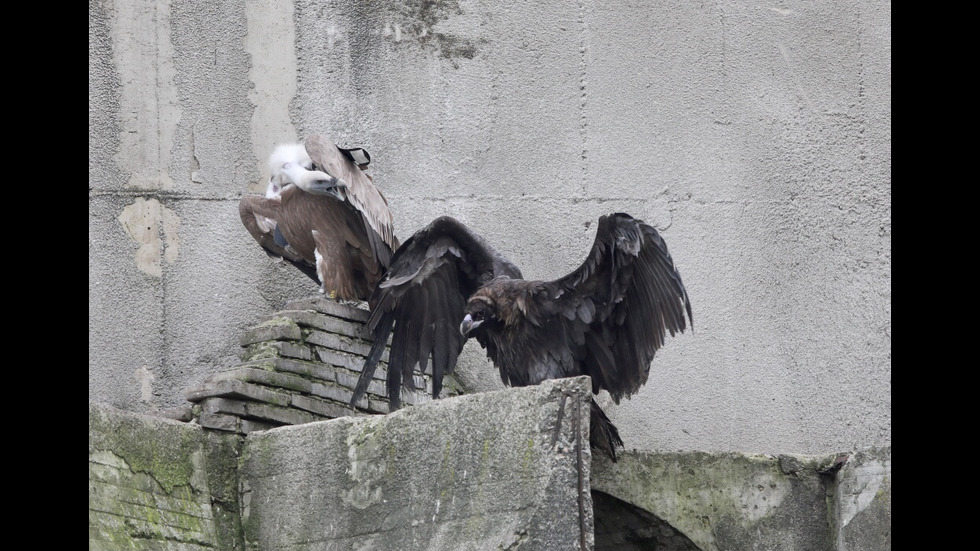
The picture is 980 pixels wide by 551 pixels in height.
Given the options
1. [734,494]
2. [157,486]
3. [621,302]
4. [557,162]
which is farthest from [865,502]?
[557,162]

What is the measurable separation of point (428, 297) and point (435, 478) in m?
1.89

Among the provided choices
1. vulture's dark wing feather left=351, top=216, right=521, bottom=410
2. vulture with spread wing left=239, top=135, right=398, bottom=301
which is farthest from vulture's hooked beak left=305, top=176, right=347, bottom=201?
vulture's dark wing feather left=351, top=216, right=521, bottom=410

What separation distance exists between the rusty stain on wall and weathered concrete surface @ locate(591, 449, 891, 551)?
Answer: 3.04m

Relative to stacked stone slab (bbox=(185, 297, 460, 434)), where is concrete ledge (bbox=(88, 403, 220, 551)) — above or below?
below

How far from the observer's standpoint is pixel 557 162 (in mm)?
9398

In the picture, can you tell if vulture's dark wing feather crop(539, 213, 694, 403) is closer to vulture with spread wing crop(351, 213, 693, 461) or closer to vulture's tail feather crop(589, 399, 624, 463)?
vulture with spread wing crop(351, 213, 693, 461)

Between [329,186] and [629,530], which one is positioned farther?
[329,186]

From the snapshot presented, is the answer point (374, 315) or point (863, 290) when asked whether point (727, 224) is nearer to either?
point (863, 290)

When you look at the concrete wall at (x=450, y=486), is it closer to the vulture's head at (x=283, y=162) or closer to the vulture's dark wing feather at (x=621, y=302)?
the vulture's dark wing feather at (x=621, y=302)

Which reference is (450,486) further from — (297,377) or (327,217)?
(327,217)

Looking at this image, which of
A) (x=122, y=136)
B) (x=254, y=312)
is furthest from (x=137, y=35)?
(x=254, y=312)

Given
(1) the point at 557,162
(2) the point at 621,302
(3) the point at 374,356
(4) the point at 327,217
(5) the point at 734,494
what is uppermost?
(1) the point at 557,162

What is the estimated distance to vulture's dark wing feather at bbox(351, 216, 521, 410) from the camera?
7.72m

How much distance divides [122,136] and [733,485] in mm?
4122
